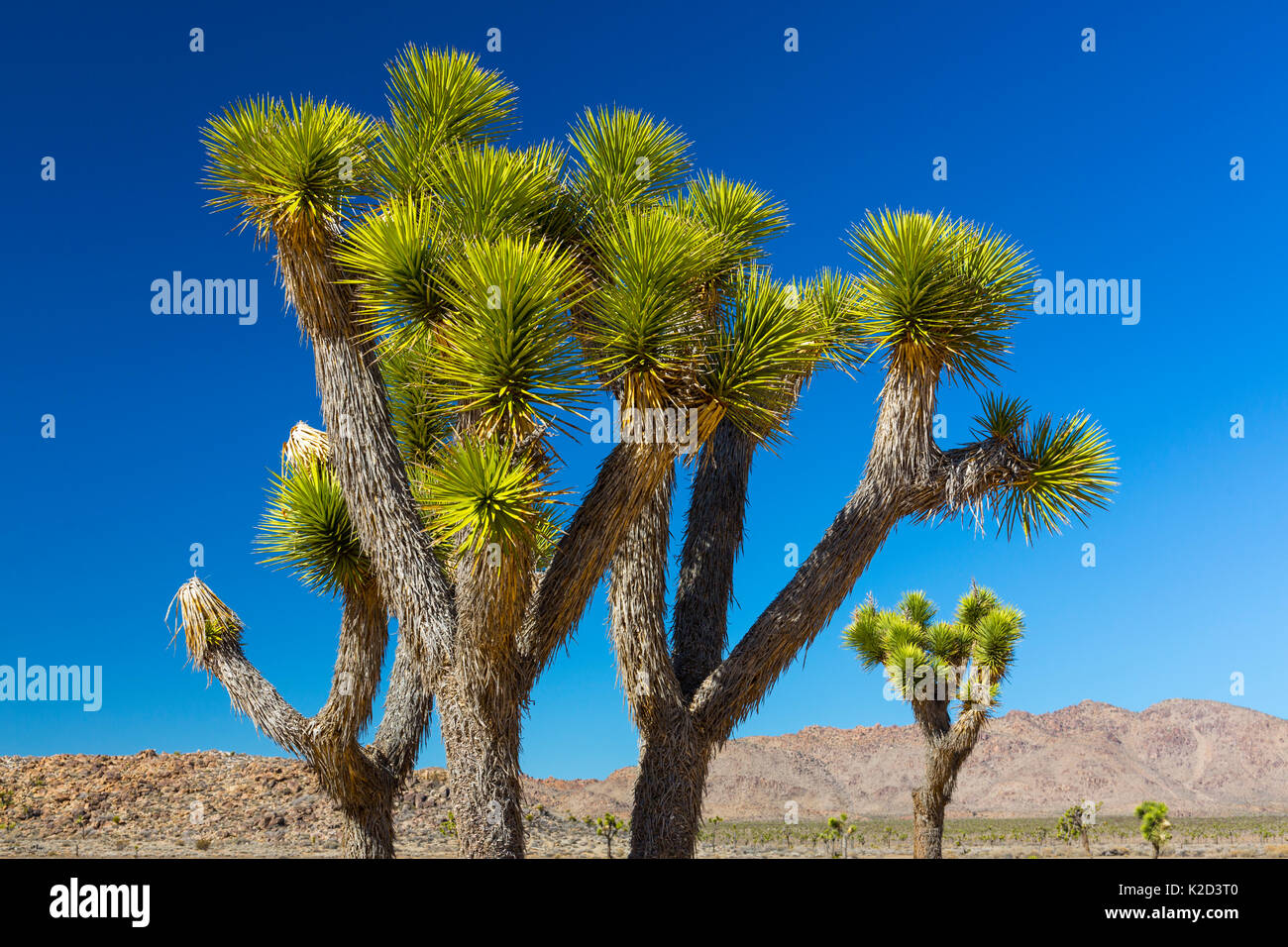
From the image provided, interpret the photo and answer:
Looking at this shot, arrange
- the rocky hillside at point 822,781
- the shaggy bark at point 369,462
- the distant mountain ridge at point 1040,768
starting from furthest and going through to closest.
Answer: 1. the distant mountain ridge at point 1040,768
2. the rocky hillside at point 822,781
3. the shaggy bark at point 369,462

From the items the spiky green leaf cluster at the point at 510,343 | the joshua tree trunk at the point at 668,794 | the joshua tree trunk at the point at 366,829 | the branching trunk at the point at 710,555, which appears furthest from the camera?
the branching trunk at the point at 710,555

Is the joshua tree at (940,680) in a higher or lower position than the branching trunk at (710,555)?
lower

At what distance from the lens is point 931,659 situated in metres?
20.1

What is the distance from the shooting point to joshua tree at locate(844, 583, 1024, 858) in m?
19.1

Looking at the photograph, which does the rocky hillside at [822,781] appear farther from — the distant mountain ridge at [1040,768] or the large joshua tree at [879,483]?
the large joshua tree at [879,483]

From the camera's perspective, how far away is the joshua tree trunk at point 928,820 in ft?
63.4

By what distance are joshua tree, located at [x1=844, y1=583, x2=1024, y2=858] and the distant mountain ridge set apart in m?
33.4

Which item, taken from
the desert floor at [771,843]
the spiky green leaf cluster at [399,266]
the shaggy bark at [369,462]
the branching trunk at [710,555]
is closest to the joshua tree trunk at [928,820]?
the desert floor at [771,843]

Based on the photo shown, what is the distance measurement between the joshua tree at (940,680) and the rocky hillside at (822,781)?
1283cm

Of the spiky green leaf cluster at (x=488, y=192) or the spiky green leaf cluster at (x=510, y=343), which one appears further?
the spiky green leaf cluster at (x=488, y=192)

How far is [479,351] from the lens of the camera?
7336 millimetres

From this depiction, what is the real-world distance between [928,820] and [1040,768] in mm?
51435

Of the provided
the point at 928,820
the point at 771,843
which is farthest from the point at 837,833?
the point at 928,820

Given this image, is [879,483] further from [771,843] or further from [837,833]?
[771,843]
